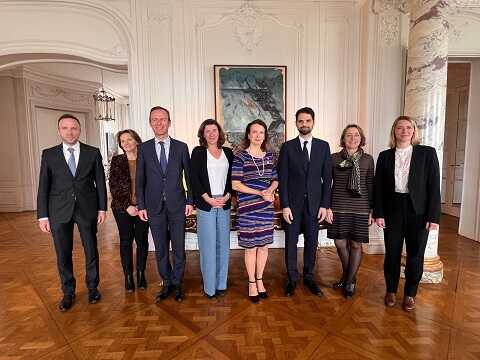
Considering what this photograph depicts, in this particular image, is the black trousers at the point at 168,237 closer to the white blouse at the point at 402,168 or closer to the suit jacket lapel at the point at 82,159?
the suit jacket lapel at the point at 82,159

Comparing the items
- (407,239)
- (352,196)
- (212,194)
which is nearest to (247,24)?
(212,194)

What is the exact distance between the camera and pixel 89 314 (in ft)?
9.23

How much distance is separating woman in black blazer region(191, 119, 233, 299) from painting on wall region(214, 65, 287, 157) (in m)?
1.81

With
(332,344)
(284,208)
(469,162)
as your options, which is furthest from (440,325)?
(469,162)

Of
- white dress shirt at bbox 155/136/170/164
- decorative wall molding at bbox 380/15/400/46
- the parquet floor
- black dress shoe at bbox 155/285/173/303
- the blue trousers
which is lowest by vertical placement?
the parquet floor

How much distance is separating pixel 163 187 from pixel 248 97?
239 centimetres

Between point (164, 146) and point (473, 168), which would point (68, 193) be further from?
point (473, 168)

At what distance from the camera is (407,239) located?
284 cm

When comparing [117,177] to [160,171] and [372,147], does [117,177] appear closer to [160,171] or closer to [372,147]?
[160,171]

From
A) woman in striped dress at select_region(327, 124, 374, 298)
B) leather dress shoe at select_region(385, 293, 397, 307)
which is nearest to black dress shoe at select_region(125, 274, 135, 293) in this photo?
woman in striped dress at select_region(327, 124, 374, 298)

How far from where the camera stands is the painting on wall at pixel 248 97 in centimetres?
469

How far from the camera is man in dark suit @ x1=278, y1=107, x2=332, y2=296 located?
2.95 meters

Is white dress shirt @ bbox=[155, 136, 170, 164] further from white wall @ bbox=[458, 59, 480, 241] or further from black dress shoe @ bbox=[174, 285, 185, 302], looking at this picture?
white wall @ bbox=[458, 59, 480, 241]

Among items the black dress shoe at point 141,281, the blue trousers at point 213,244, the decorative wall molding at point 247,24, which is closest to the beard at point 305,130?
the blue trousers at point 213,244
